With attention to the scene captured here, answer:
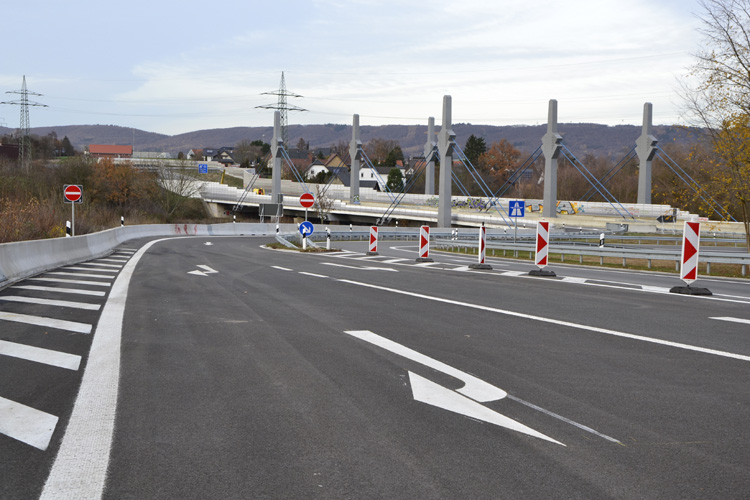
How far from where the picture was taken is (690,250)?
13844mm

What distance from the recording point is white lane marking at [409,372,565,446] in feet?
16.6

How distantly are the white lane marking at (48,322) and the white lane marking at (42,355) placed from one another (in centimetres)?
114

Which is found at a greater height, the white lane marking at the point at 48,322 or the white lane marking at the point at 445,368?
the white lane marking at the point at 445,368

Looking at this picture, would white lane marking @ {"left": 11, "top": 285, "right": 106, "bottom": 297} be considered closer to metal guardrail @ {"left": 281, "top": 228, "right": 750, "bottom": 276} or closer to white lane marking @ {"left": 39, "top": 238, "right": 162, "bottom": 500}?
white lane marking @ {"left": 39, "top": 238, "right": 162, "bottom": 500}

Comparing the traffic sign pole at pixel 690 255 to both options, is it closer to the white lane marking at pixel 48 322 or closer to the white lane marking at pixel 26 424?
the white lane marking at pixel 48 322

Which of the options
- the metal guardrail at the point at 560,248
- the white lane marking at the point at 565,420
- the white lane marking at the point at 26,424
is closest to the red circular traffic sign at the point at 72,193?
the metal guardrail at the point at 560,248

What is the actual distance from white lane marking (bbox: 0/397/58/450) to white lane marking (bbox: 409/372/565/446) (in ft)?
9.22

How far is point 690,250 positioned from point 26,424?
1248 centimetres

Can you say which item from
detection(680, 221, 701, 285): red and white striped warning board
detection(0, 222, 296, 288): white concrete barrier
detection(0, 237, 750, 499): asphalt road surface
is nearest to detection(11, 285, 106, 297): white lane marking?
detection(0, 222, 296, 288): white concrete barrier

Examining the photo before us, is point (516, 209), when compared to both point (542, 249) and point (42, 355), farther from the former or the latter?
point (42, 355)

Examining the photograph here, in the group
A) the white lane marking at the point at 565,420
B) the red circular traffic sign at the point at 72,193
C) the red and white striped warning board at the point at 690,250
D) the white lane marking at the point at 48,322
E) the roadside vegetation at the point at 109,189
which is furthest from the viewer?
the roadside vegetation at the point at 109,189


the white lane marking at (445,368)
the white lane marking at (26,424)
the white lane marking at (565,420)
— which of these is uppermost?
the white lane marking at (565,420)

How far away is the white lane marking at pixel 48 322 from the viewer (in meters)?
9.22

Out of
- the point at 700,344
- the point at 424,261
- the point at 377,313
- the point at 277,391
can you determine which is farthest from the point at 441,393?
the point at 424,261
